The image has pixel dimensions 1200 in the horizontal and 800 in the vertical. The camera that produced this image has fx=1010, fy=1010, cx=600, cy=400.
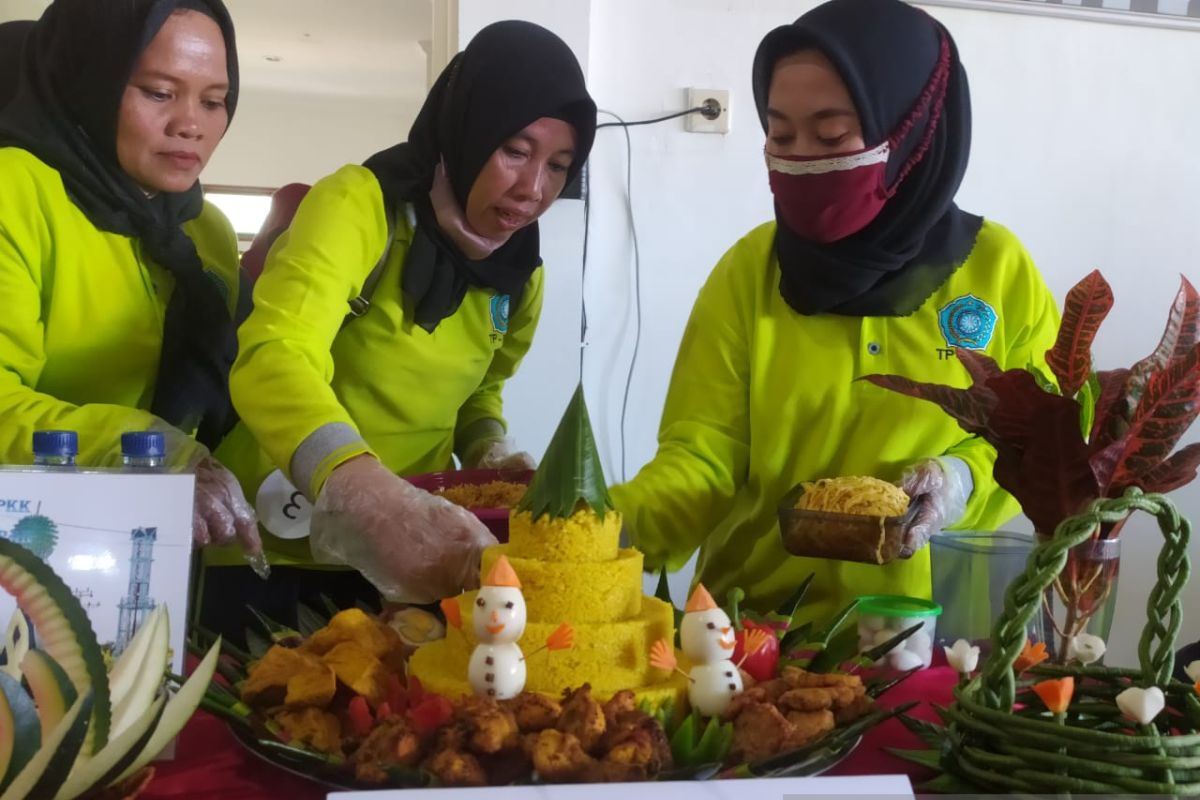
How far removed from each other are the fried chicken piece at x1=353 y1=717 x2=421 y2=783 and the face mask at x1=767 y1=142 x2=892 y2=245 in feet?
2.59

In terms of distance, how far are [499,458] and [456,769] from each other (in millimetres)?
906

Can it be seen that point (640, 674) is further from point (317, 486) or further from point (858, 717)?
point (317, 486)

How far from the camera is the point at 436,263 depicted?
1.34 metres

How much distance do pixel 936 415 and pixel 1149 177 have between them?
1417mm

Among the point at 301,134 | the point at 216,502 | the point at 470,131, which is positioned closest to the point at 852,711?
the point at 216,502

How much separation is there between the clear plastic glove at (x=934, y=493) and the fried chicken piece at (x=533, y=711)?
18.5 inches

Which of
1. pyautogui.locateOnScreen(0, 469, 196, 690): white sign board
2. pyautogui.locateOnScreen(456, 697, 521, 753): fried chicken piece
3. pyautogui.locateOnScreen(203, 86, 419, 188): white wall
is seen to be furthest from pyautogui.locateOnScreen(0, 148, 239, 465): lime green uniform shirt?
pyautogui.locateOnScreen(203, 86, 419, 188): white wall

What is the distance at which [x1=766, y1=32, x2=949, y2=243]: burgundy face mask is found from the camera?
1134 millimetres

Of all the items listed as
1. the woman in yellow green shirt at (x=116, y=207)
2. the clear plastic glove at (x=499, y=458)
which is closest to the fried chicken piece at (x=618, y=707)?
the woman in yellow green shirt at (x=116, y=207)

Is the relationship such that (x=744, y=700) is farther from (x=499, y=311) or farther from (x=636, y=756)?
(x=499, y=311)

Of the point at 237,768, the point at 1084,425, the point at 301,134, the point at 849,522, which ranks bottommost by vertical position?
the point at 237,768

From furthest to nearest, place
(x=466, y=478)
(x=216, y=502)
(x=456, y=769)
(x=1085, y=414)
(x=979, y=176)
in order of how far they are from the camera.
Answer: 1. (x=979, y=176)
2. (x=466, y=478)
3. (x=216, y=502)
4. (x=1085, y=414)
5. (x=456, y=769)

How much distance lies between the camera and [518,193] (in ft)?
4.48

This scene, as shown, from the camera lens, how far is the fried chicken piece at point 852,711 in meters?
0.68
